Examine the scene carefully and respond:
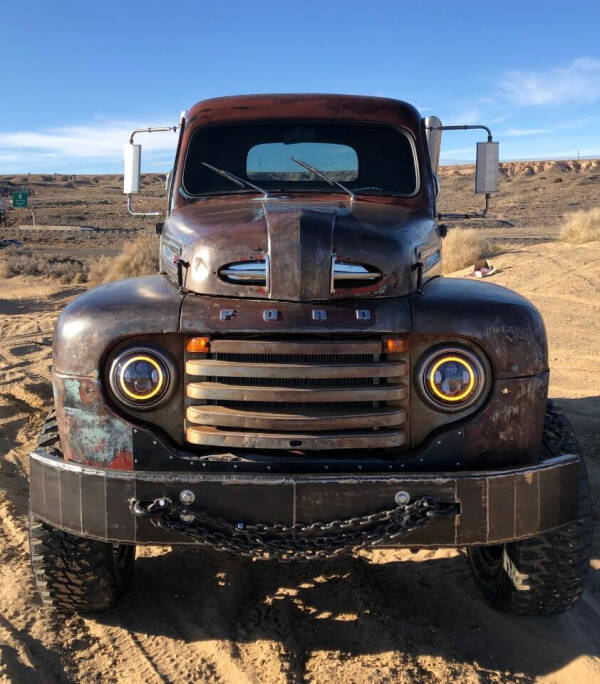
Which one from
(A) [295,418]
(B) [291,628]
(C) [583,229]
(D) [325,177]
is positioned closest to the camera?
(A) [295,418]

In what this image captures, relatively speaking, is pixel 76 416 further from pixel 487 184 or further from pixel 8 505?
pixel 487 184

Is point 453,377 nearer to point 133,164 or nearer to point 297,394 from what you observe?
point 297,394

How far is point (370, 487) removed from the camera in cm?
274

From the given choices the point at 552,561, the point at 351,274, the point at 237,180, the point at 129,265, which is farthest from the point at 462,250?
the point at 351,274

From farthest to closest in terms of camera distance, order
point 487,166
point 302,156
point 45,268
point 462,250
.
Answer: point 45,268
point 462,250
point 487,166
point 302,156

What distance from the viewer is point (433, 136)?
4.67 metres

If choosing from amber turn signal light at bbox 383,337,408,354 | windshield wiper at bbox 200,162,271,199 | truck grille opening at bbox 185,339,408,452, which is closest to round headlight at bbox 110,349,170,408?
truck grille opening at bbox 185,339,408,452

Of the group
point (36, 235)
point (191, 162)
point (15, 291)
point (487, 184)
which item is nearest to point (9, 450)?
point (191, 162)

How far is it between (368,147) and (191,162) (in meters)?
1.09

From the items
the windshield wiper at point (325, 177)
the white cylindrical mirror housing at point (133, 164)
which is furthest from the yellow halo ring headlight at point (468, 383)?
the white cylindrical mirror housing at point (133, 164)

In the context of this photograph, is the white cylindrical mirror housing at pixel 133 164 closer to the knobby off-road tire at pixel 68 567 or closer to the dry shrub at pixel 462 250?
the knobby off-road tire at pixel 68 567

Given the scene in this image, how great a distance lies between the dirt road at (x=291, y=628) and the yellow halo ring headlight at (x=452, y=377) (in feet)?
3.76

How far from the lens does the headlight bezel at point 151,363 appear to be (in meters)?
2.92

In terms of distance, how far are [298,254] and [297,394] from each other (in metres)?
0.58
